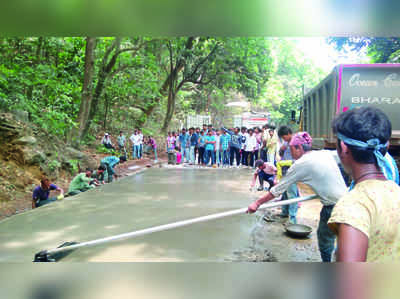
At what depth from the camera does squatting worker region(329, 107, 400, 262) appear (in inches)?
36.3

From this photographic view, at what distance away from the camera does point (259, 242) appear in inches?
167

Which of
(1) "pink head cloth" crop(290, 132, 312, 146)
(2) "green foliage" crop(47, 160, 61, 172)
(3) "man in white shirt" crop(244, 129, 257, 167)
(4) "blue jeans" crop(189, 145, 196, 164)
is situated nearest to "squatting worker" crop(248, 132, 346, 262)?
(1) "pink head cloth" crop(290, 132, 312, 146)

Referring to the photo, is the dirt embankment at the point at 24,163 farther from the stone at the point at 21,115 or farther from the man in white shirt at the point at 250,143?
the man in white shirt at the point at 250,143

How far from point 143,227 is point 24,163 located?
4.93 metres

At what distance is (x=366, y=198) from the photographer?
1002 mm

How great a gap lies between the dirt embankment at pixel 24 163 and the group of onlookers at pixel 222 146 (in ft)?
17.9

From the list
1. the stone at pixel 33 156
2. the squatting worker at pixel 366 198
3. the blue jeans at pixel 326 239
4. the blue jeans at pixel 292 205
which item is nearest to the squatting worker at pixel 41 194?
the stone at pixel 33 156

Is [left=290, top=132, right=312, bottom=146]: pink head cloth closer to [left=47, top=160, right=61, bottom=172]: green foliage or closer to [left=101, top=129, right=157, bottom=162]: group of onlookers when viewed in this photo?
[left=47, top=160, right=61, bottom=172]: green foliage

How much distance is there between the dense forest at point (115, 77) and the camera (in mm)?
8320

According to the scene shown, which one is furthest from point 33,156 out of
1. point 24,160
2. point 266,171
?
point 266,171

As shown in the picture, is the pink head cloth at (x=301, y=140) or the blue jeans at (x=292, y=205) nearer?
the pink head cloth at (x=301, y=140)

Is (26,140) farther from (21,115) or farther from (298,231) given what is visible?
(298,231)

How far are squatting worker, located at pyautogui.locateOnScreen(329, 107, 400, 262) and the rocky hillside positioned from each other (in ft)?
22.3

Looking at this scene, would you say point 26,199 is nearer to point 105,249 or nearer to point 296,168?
point 105,249
